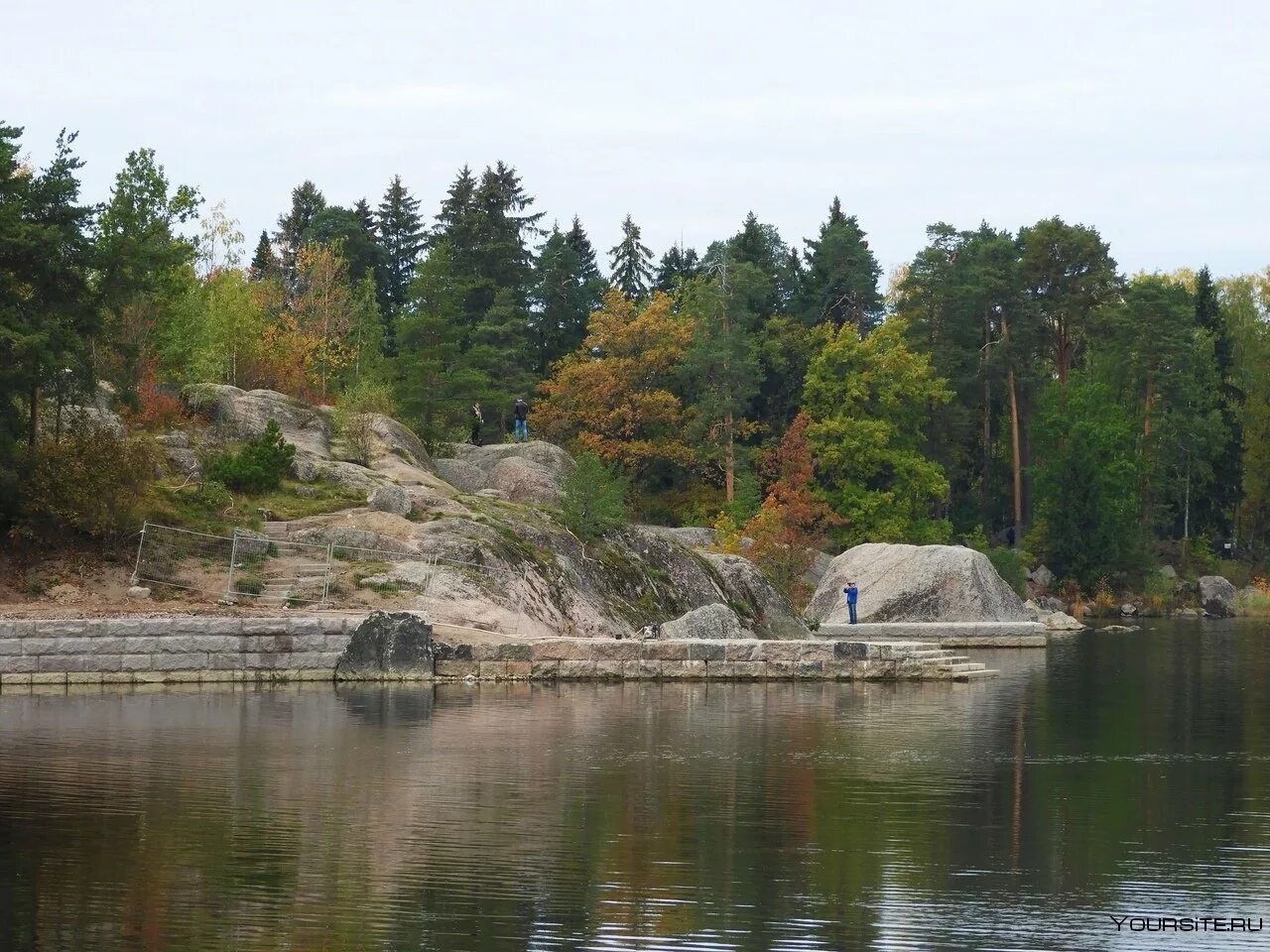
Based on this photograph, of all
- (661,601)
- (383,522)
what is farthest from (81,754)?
(661,601)

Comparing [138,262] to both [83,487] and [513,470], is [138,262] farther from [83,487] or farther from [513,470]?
[513,470]

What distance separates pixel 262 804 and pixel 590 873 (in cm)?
421

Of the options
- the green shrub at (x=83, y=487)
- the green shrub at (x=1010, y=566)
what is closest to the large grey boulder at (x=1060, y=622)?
the green shrub at (x=1010, y=566)

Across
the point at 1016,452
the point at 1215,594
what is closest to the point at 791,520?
the point at 1016,452

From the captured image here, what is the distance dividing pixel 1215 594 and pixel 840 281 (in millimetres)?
20838

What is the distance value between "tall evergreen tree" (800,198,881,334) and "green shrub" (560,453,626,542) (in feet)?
127

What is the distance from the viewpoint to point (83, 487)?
30.0 meters

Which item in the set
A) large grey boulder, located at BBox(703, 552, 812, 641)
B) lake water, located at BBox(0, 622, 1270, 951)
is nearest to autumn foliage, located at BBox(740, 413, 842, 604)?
large grey boulder, located at BBox(703, 552, 812, 641)

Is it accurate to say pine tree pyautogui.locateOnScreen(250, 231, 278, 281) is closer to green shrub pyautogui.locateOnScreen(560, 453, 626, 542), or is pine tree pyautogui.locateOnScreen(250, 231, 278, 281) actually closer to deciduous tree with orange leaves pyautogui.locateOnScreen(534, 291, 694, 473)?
deciduous tree with orange leaves pyautogui.locateOnScreen(534, 291, 694, 473)

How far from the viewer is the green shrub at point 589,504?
35.7 m

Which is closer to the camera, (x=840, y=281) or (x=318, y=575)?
(x=318, y=575)

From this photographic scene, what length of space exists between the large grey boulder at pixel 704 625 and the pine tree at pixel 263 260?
5206 cm

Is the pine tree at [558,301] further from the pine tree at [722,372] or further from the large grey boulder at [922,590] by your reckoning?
the large grey boulder at [922,590]

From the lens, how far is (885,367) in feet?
218
